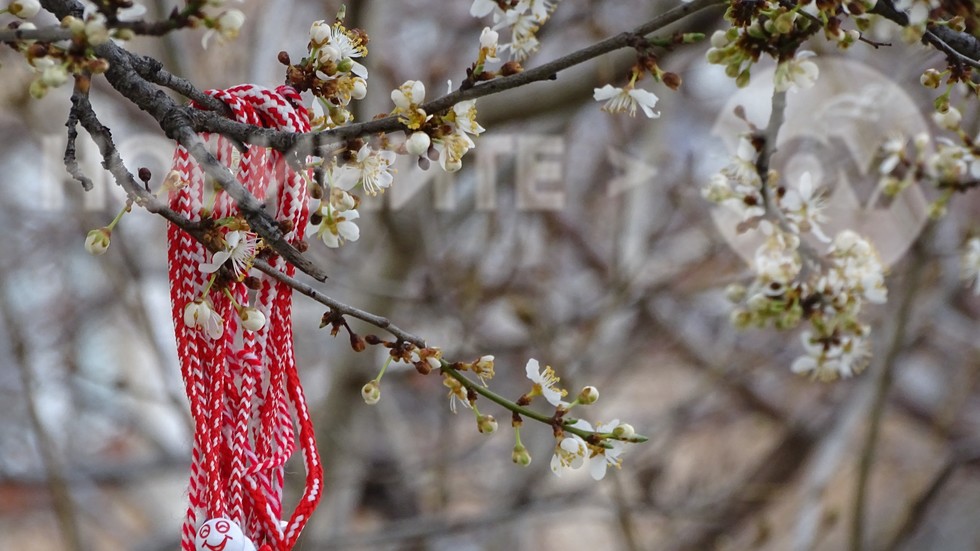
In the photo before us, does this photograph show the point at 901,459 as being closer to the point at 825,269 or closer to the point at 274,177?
the point at 825,269

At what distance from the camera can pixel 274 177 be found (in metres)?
0.66

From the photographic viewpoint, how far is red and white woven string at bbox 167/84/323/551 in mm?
629

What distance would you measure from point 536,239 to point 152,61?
2.38m

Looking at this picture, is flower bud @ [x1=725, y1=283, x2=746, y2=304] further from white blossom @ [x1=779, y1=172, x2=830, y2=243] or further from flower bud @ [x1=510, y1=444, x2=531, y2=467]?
flower bud @ [x1=510, y1=444, x2=531, y2=467]

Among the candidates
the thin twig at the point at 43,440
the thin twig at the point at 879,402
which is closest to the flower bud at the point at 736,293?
the thin twig at the point at 879,402

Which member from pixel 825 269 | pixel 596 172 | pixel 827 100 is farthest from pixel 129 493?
pixel 825 269

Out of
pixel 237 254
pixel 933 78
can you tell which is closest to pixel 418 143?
pixel 237 254

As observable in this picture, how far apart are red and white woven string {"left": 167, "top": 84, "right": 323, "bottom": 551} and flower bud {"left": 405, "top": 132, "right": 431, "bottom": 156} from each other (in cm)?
9

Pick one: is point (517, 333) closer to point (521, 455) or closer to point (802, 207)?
point (802, 207)

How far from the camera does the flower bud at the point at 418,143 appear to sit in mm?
559

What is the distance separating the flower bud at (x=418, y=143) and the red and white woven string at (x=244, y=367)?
9 cm

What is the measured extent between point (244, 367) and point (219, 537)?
117 mm
